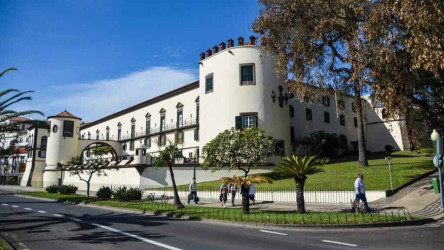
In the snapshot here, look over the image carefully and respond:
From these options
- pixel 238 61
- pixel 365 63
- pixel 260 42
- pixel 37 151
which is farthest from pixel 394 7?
pixel 37 151

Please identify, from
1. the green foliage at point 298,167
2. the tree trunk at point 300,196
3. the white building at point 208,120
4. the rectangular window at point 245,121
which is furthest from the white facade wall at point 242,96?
the tree trunk at point 300,196

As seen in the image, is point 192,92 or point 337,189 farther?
point 192,92

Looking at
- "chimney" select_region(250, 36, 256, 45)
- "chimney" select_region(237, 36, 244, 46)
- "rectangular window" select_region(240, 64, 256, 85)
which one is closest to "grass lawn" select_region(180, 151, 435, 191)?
"rectangular window" select_region(240, 64, 256, 85)

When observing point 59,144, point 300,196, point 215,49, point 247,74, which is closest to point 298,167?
point 300,196

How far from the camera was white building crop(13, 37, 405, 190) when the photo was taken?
114 ft

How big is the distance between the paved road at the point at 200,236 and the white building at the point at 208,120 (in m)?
10.8

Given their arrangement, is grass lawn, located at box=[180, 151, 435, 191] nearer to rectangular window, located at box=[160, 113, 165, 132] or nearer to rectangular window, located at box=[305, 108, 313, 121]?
rectangular window, located at box=[305, 108, 313, 121]

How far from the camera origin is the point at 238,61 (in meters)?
35.7

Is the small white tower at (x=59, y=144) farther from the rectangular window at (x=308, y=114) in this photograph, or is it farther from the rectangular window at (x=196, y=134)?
the rectangular window at (x=308, y=114)

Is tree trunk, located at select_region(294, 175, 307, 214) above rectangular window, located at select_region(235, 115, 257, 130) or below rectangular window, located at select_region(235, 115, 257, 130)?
below

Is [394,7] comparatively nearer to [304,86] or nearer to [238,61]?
[304,86]

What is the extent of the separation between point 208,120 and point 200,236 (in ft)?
85.6

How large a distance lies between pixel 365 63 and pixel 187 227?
10730 millimetres

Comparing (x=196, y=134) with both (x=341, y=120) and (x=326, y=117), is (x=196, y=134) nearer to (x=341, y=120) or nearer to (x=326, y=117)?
(x=326, y=117)
